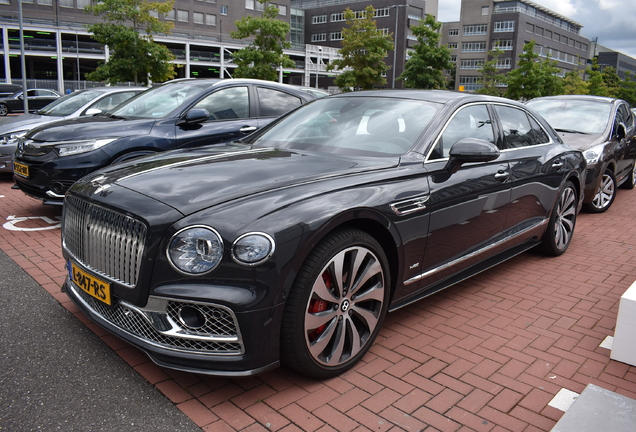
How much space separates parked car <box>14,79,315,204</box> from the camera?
20.0 ft

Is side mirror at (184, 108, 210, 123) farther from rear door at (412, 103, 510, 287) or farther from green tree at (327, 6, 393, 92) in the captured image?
green tree at (327, 6, 393, 92)

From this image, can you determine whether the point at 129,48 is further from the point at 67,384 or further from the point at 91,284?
the point at 67,384

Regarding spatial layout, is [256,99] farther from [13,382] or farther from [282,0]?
[282,0]

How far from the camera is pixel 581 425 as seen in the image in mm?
2596

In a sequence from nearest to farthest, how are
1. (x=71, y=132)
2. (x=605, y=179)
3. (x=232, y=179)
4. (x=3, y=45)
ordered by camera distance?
(x=232, y=179)
(x=71, y=132)
(x=605, y=179)
(x=3, y=45)

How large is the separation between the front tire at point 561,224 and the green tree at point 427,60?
40050 mm

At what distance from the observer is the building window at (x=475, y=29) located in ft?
300

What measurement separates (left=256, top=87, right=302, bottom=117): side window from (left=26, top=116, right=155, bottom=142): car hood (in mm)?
1584

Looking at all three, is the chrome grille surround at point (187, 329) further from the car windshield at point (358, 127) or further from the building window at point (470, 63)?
the building window at point (470, 63)

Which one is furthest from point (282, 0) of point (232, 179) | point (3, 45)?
point (232, 179)

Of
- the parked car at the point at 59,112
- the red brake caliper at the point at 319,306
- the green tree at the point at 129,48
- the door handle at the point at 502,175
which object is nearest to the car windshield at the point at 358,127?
the door handle at the point at 502,175

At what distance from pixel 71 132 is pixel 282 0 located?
240ft

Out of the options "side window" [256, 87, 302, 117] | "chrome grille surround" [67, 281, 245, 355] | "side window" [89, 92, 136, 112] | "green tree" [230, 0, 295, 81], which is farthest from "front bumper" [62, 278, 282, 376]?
"green tree" [230, 0, 295, 81]

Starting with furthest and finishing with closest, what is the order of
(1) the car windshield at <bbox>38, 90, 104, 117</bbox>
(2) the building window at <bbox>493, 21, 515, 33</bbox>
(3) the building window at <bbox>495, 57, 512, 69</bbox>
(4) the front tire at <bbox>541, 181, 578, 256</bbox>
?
(3) the building window at <bbox>495, 57, 512, 69</bbox> < (2) the building window at <bbox>493, 21, 515, 33</bbox> < (1) the car windshield at <bbox>38, 90, 104, 117</bbox> < (4) the front tire at <bbox>541, 181, 578, 256</bbox>
